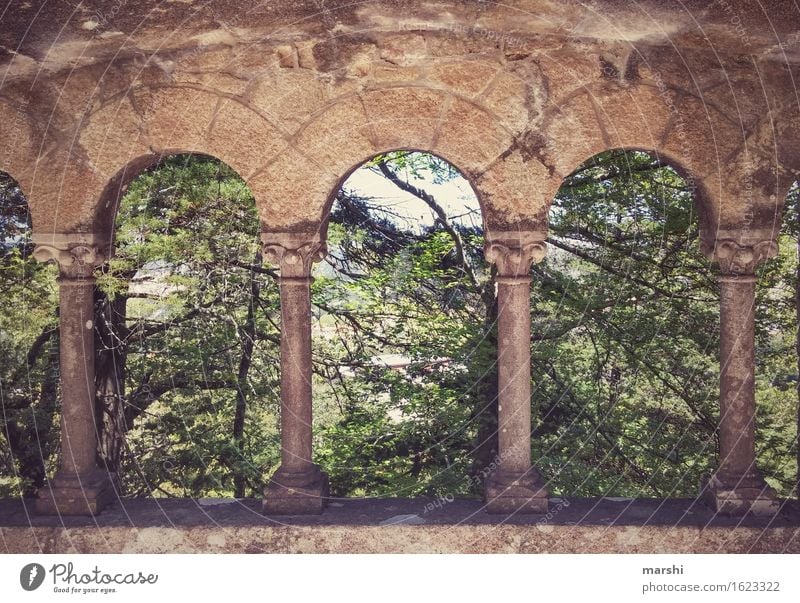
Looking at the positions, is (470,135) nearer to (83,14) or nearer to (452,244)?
(83,14)

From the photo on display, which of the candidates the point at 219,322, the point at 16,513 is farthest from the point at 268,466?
the point at 16,513

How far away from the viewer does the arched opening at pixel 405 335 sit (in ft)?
32.9

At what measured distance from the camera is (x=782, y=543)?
5.50 m

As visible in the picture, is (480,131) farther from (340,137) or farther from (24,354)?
(24,354)

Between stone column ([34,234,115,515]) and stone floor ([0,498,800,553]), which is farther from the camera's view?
stone column ([34,234,115,515])

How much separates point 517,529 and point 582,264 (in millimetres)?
5688

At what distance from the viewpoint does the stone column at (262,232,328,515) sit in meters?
5.74

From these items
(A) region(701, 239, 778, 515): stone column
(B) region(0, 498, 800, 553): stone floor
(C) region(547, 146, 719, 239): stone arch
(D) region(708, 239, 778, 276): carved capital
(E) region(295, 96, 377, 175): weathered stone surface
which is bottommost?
(B) region(0, 498, 800, 553): stone floor

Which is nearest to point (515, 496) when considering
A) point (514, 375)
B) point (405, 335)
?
point (514, 375)

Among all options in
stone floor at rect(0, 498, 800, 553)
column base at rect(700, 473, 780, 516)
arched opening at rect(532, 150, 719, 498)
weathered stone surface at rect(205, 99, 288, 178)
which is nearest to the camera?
stone floor at rect(0, 498, 800, 553)

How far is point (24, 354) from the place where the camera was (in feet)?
32.9

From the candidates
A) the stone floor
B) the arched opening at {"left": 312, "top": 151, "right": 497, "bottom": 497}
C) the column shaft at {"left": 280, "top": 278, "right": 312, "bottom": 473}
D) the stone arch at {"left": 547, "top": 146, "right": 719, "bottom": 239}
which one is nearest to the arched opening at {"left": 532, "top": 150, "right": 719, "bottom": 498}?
the arched opening at {"left": 312, "top": 151, "right": 497, "bottom": 497}

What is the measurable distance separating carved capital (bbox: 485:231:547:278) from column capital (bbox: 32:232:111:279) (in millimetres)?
3307

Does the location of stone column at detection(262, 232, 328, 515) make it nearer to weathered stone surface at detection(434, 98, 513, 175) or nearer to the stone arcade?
the stone arcade
